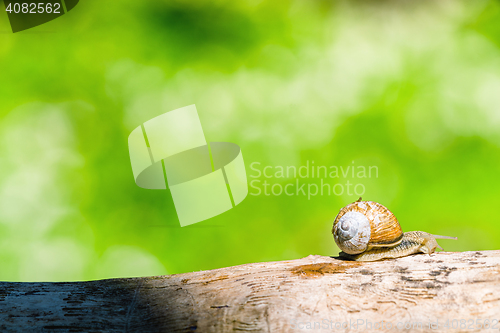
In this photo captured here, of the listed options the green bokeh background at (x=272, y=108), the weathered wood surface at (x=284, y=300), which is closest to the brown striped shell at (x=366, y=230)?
the weathered wood surface at (x=284, y=300)

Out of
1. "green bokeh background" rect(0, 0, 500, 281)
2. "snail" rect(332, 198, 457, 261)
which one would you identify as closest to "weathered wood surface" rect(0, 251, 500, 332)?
A: "snail" rect(332, 198, 457, 261)

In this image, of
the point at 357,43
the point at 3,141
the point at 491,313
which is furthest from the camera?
the point at 357,43

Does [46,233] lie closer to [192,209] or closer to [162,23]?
[192,209]

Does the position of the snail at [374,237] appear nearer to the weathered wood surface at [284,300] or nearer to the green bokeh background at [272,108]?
the weathered wood surface at [284,300]

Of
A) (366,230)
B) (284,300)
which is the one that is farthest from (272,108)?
(284,300)

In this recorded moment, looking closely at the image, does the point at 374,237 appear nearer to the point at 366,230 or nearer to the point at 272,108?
the point at 366,230

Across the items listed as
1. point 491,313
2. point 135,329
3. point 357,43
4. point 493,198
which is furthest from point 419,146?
point 135,329

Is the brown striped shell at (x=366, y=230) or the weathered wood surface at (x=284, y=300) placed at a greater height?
the brown striped shell at (x=366, y=230)
